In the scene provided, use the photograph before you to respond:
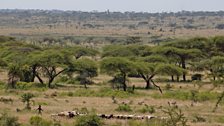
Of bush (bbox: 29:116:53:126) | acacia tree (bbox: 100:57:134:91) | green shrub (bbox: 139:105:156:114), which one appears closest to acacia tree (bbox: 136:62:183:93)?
acacia tree (bbox: 100:57:134:91)

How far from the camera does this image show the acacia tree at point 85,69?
52219mm

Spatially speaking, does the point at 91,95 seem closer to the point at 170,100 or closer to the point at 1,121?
the point at 170,100

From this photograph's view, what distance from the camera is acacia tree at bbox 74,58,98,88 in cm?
5222

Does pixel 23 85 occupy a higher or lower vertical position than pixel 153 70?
lower

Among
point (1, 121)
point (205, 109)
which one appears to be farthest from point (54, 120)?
point (205, 109)

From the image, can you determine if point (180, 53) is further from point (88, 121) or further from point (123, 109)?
point (88, 121)

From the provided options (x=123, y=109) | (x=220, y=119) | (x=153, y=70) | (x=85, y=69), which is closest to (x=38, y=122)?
(x=123, y=109)

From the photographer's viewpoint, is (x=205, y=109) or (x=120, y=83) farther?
(x=120, y=83)

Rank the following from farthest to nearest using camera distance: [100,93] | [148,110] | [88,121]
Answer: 1. [100,93]
2. [148,110]
3. [88,121]

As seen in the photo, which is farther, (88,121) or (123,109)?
(123,109)

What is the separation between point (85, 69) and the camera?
2082 inches

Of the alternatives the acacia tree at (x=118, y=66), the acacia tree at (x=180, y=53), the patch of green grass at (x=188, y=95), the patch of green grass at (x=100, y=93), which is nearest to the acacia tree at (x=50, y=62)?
the acacia tree at (x=118, y=66)

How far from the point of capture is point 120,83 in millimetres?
48906

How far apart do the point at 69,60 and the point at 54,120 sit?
72.4 ft
